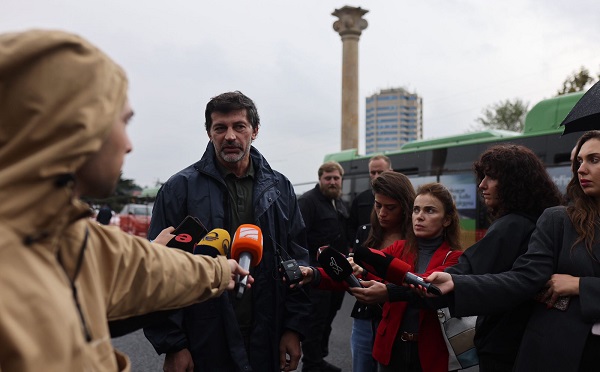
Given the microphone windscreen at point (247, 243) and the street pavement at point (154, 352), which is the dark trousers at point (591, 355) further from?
the street pavement at point (154, 352)

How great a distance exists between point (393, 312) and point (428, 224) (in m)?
0.54

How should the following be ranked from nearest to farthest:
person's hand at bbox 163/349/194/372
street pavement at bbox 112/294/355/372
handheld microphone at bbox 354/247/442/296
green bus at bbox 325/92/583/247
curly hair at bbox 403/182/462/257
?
1. handheld microphone at bbox 354/247/442/296
2. person's hand at bbox 163/349/194/372
3. curly hair at bbox 403/182/462/257
4. street pavement at bbox 112/294/355/372
5. green bus at bbox 325/92/583/247

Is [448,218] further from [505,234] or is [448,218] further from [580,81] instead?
[580,81]

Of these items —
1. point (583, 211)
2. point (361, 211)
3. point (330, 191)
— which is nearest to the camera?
point (583, 211)

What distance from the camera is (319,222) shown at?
628 centimetres

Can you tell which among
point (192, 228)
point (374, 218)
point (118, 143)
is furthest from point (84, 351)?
point (374, 218)

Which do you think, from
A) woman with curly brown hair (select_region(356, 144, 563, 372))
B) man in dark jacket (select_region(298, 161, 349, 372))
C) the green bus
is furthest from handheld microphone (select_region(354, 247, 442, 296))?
the green bus

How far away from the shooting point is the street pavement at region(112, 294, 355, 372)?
616 cm

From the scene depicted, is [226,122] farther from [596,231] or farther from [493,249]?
[596,231]

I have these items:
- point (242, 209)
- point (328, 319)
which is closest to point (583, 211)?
point (242, 209)

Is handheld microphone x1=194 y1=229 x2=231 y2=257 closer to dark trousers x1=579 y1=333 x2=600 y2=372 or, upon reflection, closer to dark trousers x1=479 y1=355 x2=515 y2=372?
dark trousers x1=479 y1=355 x2=515 y2=372

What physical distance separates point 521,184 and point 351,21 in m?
21.7

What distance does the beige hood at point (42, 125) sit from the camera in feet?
3.75

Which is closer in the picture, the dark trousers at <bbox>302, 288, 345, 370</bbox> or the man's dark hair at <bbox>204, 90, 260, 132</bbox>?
the man's dark hair at <bbox>204, 90, 260, 132</bbox>
